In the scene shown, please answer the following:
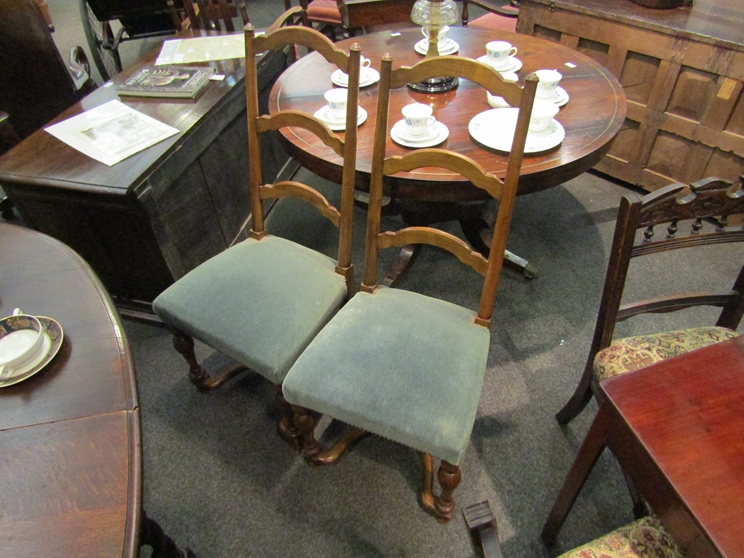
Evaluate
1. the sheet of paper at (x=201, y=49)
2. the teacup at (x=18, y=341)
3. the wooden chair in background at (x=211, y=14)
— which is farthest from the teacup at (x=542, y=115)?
the wooden chair in background at (x=211, y=14)

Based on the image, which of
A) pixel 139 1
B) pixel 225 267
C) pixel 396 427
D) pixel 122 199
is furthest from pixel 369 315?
pixel 139 1

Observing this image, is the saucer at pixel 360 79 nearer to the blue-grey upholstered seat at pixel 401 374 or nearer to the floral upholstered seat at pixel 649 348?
the blue-grey upholstered seat at pixel 401 374

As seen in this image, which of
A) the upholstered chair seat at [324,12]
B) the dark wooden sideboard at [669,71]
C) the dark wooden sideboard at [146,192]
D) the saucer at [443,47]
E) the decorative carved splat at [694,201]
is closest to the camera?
the decorative carved splat at [694,201]

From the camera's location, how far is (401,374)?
1.06 meters

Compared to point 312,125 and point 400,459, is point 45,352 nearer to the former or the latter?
point 312,125

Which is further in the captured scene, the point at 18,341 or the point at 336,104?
the point at 336,104

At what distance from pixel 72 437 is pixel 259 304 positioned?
1.84 ft

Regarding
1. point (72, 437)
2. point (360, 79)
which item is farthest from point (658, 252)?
point (72, 437)

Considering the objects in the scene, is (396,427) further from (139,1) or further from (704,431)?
(139,1)

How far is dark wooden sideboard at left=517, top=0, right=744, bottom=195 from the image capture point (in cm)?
184

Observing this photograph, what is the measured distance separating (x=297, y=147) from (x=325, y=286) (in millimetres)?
415

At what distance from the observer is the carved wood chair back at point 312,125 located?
1.17 meters

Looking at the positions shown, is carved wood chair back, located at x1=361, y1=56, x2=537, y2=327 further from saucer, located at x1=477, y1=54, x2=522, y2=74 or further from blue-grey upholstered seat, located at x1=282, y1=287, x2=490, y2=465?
saucer, located at x1=477, y1=54, x2=522, y2=74

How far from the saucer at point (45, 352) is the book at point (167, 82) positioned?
1.22 meters
